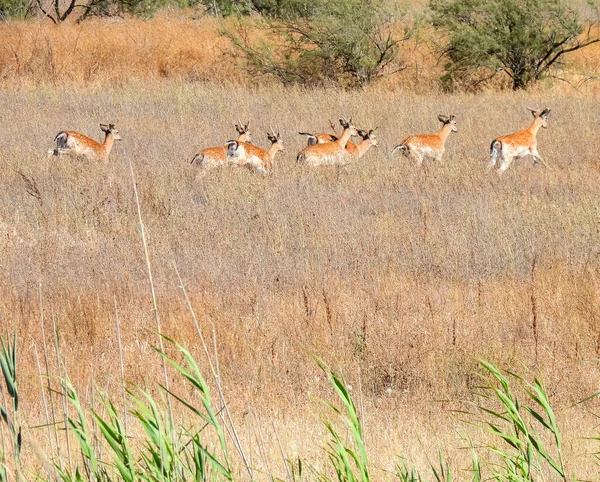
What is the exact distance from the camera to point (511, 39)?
20672 mm

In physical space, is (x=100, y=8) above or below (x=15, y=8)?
below

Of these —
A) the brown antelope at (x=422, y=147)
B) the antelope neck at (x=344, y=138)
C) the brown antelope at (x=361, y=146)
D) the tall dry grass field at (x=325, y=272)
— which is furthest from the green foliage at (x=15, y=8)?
the brown antelope at (x=422, y=147)

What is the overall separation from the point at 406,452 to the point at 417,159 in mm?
8616

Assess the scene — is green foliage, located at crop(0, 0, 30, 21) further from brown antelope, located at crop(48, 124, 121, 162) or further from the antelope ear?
the antelope ear

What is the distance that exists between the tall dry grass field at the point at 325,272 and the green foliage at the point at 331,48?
6526mm

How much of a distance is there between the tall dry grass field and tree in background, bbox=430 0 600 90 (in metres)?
5.68

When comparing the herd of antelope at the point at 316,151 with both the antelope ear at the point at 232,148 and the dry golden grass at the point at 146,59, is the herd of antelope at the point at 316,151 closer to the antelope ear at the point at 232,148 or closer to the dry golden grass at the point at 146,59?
the antelope ear at the point at 232,148

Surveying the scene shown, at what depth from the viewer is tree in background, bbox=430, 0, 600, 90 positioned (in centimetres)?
2053

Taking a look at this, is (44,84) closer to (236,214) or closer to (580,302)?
(236,214)

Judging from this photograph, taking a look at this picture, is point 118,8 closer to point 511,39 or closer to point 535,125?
point 511,39

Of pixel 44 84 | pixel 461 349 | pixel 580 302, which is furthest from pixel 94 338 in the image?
pixel 44 84

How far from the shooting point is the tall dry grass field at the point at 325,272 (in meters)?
5.79

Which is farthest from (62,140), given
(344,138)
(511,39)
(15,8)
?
(15,8)

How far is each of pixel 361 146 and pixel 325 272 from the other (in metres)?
6.00
